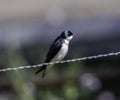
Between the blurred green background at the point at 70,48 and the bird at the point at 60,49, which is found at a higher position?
the bird at the point at 60,49

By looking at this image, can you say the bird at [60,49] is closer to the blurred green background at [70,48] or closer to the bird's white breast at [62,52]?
the bird's white breast at [62,52]

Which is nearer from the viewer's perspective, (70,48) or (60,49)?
(60,49)

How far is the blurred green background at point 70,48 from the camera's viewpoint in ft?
32.1

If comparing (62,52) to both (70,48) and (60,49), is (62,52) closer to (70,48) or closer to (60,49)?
(60,49)

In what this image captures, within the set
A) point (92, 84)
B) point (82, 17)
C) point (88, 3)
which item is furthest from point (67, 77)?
point (88, 3)

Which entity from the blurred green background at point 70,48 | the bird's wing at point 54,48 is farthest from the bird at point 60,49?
the blurred green background at point 70,48

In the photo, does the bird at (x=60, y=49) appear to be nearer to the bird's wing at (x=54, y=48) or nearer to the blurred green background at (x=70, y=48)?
the bird's wing at (x=54, y=48)

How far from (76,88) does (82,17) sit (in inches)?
121

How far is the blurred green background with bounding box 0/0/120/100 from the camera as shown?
9.78m

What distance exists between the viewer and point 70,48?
36.3 feet

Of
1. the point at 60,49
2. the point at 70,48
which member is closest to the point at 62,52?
the point at 60,49

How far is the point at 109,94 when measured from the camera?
10523mm

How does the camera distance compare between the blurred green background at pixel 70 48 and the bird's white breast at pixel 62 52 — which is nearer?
the bird's white breast at pixel 62 52

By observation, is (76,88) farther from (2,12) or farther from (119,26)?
(2,12)
